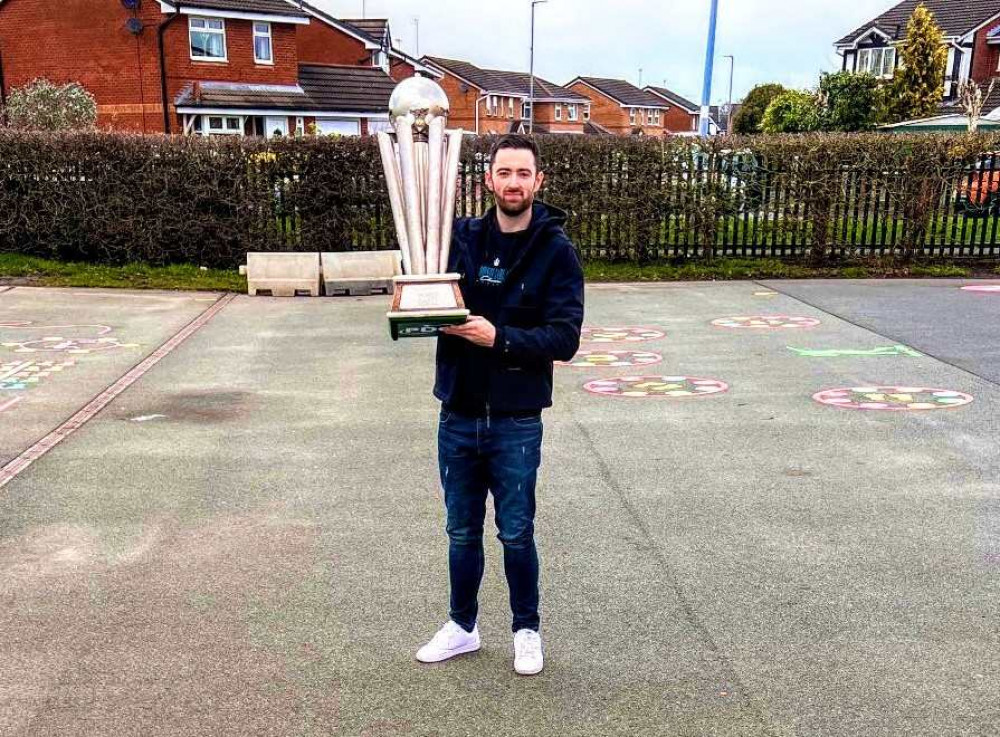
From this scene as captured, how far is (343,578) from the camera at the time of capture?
14.5 feet

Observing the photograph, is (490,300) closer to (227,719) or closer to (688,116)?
(227,719)

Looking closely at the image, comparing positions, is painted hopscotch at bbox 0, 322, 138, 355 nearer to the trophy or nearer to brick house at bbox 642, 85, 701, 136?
the trophy

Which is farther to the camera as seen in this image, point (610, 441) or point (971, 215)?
point (971, 215)

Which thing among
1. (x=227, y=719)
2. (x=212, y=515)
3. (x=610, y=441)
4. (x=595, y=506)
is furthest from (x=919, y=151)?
(x=227, y=719)

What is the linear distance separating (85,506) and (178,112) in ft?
93.4

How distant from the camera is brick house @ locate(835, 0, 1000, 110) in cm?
4403

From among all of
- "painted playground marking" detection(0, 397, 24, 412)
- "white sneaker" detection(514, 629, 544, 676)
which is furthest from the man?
"painted playground marking" detection(0, 397, 24, 412)

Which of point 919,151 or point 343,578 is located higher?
point 919,151

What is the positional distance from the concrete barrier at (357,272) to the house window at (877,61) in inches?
1623

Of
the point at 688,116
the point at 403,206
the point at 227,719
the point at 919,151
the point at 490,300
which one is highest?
the point at 688,116

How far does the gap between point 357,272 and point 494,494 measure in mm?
10655

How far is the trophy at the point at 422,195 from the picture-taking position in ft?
10.4

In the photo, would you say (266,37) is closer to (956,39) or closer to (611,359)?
(611,359)

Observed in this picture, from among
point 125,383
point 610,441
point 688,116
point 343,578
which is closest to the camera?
point 343,578
